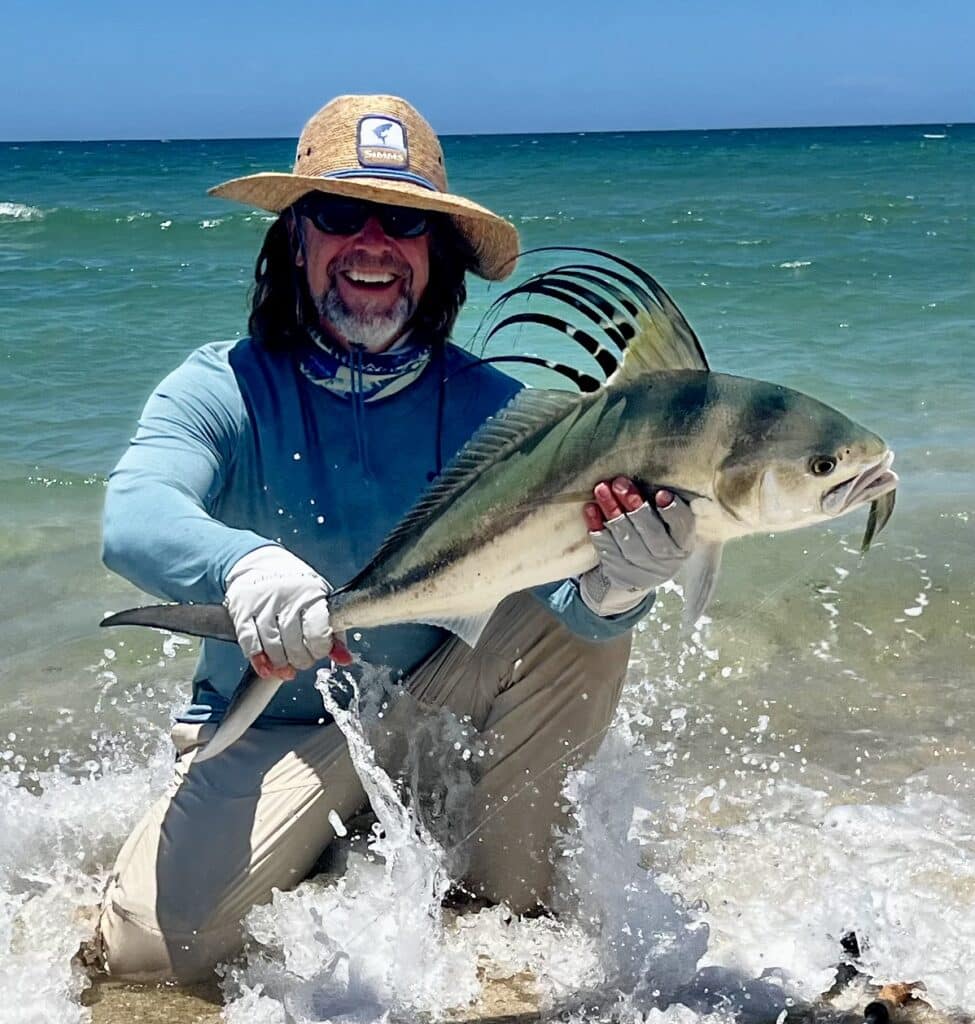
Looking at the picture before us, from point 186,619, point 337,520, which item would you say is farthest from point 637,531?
point 337,520

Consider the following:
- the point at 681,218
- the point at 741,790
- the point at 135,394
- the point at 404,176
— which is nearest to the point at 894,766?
the point at 741,790

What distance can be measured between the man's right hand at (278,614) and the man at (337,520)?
526 millimetres

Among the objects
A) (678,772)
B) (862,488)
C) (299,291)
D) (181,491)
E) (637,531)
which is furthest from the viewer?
(678,772)

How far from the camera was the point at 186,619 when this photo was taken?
2.23 metres

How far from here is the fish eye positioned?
2041 mm

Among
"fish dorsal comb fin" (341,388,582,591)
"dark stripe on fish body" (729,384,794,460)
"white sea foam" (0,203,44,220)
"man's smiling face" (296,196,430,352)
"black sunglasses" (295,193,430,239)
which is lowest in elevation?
"white sea foam" (0,203,44,220)

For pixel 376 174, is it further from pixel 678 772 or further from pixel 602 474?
pixel 678 772

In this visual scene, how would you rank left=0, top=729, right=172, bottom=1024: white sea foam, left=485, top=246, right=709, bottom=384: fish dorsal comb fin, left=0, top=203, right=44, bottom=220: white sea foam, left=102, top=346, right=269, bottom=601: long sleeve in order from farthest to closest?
left=0, top=203, right=44, bottom=220: white sea foam → left=0, top=729, right=172, bottom=1024: white sea foam → left=102, top=346, right=269, bottom=601: long sleeve → left=485, top=246, right=709, bottom=384: fish dorsal comb fin

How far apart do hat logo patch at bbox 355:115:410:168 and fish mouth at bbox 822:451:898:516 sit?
56.3 inches

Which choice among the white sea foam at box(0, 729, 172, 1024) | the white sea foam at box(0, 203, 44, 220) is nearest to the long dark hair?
the white sea foam at box(0, 729, 172, 1024)

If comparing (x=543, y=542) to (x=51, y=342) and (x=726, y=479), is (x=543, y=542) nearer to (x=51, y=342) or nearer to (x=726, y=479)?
(x=726, y=479)

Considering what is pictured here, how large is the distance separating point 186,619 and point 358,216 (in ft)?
3.72

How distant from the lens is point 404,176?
2.95 m

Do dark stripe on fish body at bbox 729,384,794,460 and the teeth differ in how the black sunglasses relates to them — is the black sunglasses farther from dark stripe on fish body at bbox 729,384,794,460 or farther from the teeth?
dark stripe on fish body at bbox 729,384,794,460
